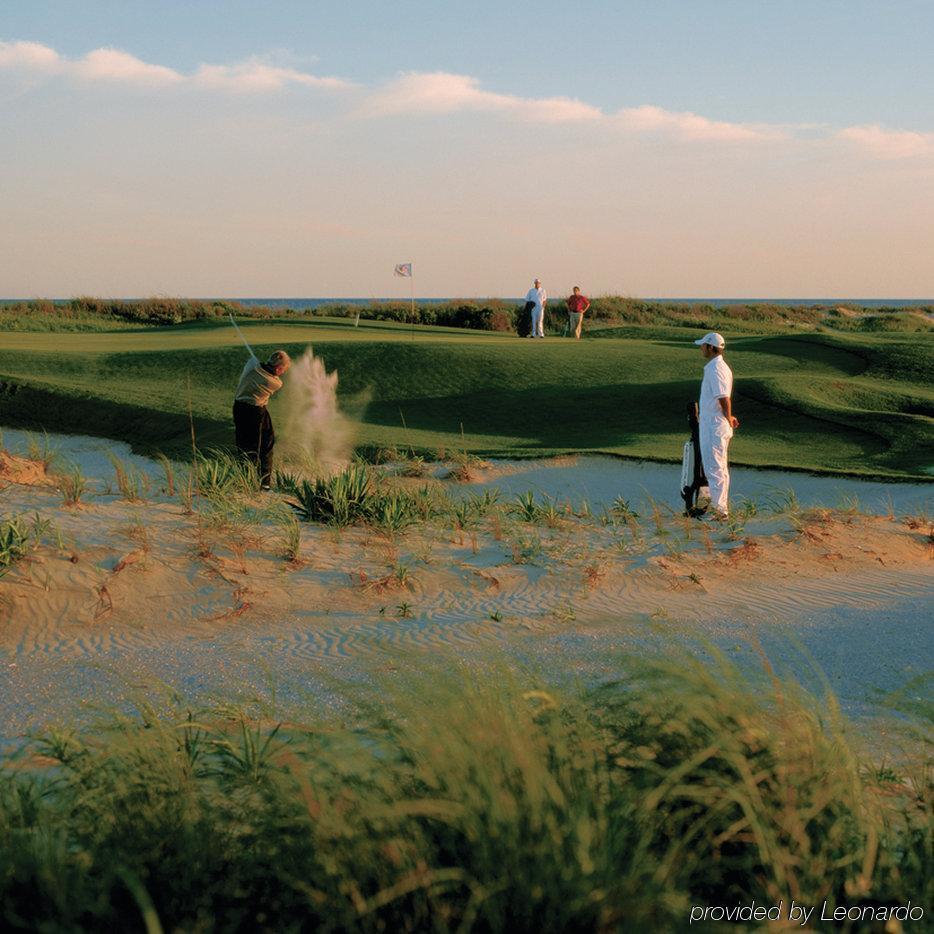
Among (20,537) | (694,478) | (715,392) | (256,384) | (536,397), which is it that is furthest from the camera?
(536,397)

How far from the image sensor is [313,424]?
16844 mm

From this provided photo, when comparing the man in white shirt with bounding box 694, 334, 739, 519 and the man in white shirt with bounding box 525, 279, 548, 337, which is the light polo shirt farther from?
the man in white shirt with bounding box 525, 279, 548, 337

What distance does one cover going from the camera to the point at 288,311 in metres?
51.2

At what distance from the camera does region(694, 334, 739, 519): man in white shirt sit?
11211 millimetres

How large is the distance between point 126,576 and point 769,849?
18.1ft

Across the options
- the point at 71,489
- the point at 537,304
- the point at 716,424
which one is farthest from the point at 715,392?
the point at 537,304

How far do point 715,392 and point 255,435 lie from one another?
4.89 m

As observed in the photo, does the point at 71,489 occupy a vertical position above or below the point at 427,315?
below

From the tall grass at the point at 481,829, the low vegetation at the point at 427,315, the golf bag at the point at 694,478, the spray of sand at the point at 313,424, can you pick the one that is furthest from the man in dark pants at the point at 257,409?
the low vegetation at the point at 427,315

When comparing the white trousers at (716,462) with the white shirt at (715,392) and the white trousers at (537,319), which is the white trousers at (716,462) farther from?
the white trousers at (537,319)

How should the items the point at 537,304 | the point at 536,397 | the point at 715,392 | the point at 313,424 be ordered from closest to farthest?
1. the point at 715,392
2. the point at 313,424
3. the point at 536,397
4. the point at 537,304

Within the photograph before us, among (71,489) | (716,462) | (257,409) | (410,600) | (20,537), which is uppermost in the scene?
(257,409)

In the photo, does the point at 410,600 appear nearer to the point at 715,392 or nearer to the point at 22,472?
the point at 22,472

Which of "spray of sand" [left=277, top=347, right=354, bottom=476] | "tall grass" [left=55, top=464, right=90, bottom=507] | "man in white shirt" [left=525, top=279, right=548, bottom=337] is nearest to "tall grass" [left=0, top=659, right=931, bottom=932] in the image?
"tall grass" [left=55, top=464, right=90, bottom=507]
